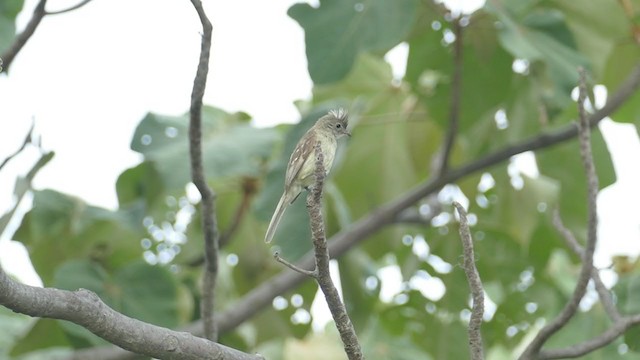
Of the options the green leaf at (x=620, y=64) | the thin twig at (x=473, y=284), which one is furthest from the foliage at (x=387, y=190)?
the thin twig at (x=473, y=284)

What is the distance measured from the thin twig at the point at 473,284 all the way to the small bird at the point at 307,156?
34cm

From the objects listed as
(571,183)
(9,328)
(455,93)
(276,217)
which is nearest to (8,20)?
(455,93)

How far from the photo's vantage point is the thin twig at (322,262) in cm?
216

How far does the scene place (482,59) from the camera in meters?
4.68

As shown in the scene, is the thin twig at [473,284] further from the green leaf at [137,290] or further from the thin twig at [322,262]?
the green leaf at [137,290]

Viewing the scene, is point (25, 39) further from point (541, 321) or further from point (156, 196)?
point (541, 321)

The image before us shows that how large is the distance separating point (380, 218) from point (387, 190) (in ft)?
1.95

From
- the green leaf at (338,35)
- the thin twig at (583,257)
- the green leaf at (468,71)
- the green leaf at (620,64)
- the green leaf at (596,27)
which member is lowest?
the thin twig at (583,257)

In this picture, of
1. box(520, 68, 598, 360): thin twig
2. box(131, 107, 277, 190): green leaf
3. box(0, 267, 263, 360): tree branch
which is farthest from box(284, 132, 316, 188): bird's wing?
box(131, 107, 277, 190): green leaf

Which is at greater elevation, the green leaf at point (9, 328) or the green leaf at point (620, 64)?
the green leaf at point (9, 328)

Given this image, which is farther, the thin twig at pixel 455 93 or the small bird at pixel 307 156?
the thin twig at pixel 455 93

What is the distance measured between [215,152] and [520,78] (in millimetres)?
1484

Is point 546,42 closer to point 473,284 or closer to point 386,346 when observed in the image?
point 473,284

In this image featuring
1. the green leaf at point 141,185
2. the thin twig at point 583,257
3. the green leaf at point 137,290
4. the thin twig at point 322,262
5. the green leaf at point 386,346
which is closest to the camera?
the thin twig at point 322,262
